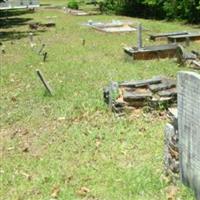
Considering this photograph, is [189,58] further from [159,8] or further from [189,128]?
[159,8]

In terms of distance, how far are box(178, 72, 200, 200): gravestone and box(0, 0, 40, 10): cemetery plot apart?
1564 inches

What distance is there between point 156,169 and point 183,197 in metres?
0.95

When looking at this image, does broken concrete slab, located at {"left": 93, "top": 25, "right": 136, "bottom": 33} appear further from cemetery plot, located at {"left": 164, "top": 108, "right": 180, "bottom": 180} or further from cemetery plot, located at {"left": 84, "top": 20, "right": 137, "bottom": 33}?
cemetery plot, located at {"left": 164, "top": 108, "right": 180, "bottom": 180}

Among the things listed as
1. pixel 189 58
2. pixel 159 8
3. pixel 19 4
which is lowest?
pixel 19 4

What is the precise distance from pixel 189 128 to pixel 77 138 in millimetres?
3142

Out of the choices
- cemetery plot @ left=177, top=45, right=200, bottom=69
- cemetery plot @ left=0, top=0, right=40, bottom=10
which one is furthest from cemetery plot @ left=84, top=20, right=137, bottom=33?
cemetery plot @ left=0, top=0, right=40, bottom=10

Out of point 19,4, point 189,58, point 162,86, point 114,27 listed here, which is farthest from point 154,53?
point 19,4

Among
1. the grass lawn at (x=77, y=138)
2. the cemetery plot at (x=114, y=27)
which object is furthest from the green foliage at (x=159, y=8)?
the grass lawn at (x=77, y=138)

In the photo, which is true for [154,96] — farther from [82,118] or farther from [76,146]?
[76,146]

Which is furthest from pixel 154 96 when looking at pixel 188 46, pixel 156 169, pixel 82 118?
pixel 188 46

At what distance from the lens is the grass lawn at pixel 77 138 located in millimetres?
7191

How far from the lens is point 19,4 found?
1828 inches

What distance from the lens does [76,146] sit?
8891 millimetres

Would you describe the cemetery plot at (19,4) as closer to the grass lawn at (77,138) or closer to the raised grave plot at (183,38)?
the raised grave plot at (183,38)
